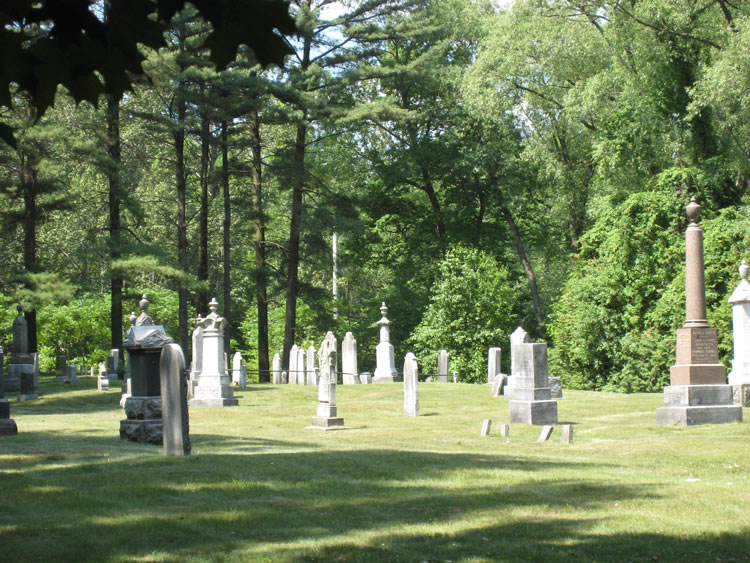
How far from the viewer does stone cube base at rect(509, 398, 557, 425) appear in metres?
17.0

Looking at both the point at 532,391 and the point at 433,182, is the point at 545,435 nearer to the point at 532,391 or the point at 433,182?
the point at 532,391

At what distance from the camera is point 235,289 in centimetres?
4972

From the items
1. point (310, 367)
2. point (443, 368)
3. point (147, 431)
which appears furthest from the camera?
point (310, 367)

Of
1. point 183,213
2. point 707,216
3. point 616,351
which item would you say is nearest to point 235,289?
point 183,213

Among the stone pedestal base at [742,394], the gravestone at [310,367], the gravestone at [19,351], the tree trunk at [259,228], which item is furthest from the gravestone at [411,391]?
the tree trunk at [259,228]

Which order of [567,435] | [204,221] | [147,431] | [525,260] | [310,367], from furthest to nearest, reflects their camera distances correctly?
[525,260], [204,221], [310,367], [567,435], [147,431]

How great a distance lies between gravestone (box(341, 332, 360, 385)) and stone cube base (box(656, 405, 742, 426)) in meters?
16.9

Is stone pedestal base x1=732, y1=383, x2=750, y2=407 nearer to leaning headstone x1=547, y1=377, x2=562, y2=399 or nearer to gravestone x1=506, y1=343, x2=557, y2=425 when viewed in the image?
leaning headstone x1=547, y1=377, x2=562, y2=399

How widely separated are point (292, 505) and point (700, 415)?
1062 centimetres

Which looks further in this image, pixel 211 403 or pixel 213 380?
pixel 213 380

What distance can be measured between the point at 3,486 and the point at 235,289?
41377mm

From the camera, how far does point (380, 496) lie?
28.2 feet

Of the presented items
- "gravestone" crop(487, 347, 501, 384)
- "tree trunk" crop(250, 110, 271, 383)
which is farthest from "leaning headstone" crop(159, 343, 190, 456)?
"tree trunk" crop(250, 110, 271, 383)

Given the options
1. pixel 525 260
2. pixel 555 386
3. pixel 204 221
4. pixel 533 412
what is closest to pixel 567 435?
pixel 533 412
